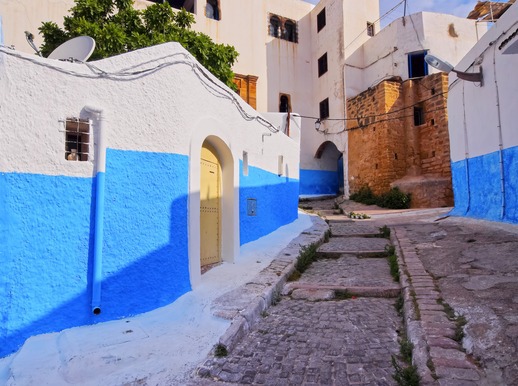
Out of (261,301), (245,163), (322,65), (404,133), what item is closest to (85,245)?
(261,301)

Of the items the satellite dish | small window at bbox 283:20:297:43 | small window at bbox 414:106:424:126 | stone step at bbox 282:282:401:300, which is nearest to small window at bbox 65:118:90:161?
the satellite dish

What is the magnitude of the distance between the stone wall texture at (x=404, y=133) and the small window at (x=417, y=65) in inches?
22.0

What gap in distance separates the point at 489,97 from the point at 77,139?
26.7 ft

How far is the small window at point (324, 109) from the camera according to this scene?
748 inches

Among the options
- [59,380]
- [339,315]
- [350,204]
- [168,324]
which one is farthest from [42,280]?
[350,204]

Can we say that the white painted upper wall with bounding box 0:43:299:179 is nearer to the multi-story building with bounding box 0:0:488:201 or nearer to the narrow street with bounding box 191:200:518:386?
the narrow street with bounding box 191:200:518:386

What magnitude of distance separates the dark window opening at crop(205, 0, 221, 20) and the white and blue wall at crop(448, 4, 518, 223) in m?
12.3

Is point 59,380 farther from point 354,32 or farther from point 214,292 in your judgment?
point 354,32

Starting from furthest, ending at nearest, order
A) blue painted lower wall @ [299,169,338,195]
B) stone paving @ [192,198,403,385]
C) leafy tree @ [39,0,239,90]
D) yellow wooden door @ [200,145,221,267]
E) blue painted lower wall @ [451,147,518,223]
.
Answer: blue painted lower wall @ [299,169,338,195] < leafy tree @ [39,0,239,90] < blue painted lower wall @ [451,147,518,223] < yellow wooden door @ [200,145,221,267] < stone paving @ [192,198,403,385]

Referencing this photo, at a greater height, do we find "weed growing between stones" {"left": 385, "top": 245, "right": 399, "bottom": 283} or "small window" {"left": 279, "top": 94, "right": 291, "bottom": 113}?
"small window" {"left": 279, "top": 94, "right": 291, "bottom": 113}

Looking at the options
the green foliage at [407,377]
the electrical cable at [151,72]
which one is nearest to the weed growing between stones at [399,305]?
the green foliage at [407,377]

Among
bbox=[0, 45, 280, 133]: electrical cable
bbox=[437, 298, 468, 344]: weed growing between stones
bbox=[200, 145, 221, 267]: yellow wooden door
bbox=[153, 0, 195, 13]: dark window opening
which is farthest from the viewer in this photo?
bbox=[153, 0, 195, 13]: dark window opening

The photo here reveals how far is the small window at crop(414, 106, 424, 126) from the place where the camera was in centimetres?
1528

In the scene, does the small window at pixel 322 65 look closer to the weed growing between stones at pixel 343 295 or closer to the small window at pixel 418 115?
the small window at pixel 418 115
